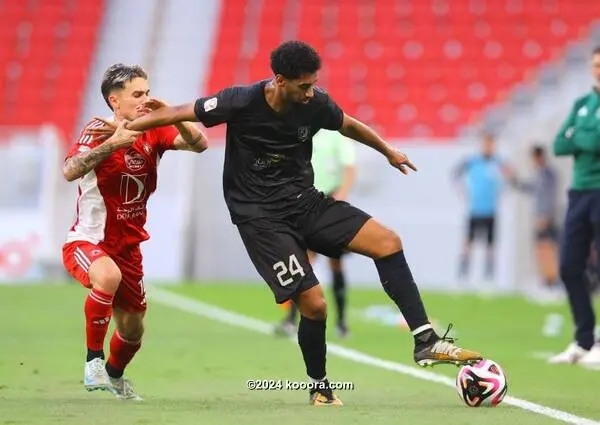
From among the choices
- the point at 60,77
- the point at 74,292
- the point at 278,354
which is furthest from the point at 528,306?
the point at 60,77

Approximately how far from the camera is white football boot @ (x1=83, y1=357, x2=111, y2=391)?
24.2 feet

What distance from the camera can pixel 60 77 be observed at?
27578 mm

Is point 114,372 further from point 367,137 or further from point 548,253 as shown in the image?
point 548,253

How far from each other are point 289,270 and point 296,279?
0.20 ft

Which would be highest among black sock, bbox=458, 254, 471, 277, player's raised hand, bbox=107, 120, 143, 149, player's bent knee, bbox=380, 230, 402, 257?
player's raised hand, bbox=107, 120, 143, 149

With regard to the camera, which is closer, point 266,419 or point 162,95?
point 266,419

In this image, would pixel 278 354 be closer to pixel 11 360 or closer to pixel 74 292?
Answer: pixel 11 360

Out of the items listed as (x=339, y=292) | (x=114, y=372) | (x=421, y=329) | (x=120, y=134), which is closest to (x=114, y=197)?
(x=120, y=134)

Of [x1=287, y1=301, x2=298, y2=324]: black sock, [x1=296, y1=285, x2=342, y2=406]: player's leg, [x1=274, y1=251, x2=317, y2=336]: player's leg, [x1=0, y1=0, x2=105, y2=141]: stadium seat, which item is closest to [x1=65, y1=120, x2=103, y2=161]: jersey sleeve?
[x1=296, y1=285, x2=342, y2=406]: player's leg

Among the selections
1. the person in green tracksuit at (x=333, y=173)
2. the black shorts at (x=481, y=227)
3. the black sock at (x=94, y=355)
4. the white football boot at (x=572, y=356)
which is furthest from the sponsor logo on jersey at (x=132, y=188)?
the black shorts at (x=481, y=227)

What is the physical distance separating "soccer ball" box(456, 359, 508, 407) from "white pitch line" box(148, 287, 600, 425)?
18 cm

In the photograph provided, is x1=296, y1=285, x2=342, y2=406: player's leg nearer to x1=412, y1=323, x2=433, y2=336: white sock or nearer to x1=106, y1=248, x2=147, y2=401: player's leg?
x1=412, y1=323, x2=433, y2=336: white sock

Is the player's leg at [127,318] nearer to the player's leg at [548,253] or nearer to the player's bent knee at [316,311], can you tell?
the player's bent knee at [316,311]

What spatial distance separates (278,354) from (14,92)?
58.1 feet
